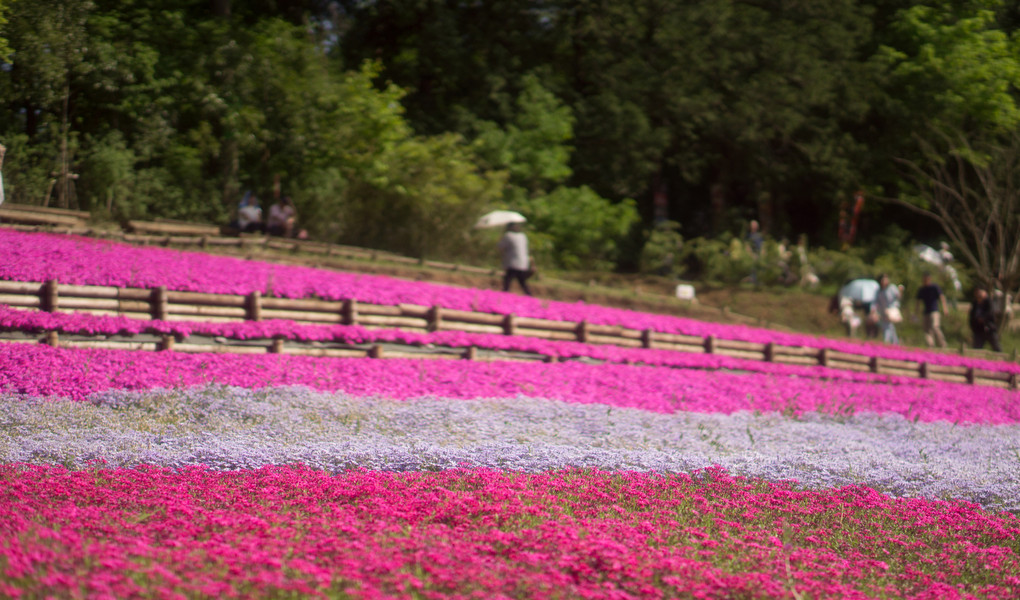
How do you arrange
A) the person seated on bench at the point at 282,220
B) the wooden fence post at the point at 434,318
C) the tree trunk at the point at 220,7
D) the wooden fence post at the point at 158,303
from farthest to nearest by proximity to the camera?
the tree trunk at the point at 220,7, the person seated on bench at the point at 282,220, the wooden fence post at the point at 434,318, the wooden fence post at the point at 158,303

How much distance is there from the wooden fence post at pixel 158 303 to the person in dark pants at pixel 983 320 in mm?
19948

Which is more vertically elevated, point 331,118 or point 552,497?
point 331,118

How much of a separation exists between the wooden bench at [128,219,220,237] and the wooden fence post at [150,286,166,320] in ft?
26.9

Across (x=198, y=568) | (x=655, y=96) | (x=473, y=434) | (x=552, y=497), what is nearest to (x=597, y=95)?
(x=655, y=96)

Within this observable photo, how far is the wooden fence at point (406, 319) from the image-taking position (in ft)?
40.5

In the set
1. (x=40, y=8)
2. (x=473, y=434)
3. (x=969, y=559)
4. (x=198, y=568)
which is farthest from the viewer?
(x=40, y=8)

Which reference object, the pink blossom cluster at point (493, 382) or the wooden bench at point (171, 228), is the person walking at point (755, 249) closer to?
the pink blossom cluster at point (493, 382)

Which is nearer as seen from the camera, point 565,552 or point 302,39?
point 565,552

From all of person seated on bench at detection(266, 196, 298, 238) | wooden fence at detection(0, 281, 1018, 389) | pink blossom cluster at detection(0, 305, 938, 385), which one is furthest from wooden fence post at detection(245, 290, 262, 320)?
person seated on bench at detection(266, 196, 298, 238)

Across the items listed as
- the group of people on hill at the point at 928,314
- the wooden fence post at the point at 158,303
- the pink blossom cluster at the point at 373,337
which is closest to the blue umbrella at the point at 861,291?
the group of people on hill at the point at 928,314

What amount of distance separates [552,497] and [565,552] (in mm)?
1676

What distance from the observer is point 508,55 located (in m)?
40.3

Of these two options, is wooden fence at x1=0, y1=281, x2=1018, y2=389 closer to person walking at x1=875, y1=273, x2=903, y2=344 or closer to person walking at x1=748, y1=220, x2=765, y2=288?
person walking at x1=875, y1=273, x2=903, y2=344

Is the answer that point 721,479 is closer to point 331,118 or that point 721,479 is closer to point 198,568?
point 198,568
